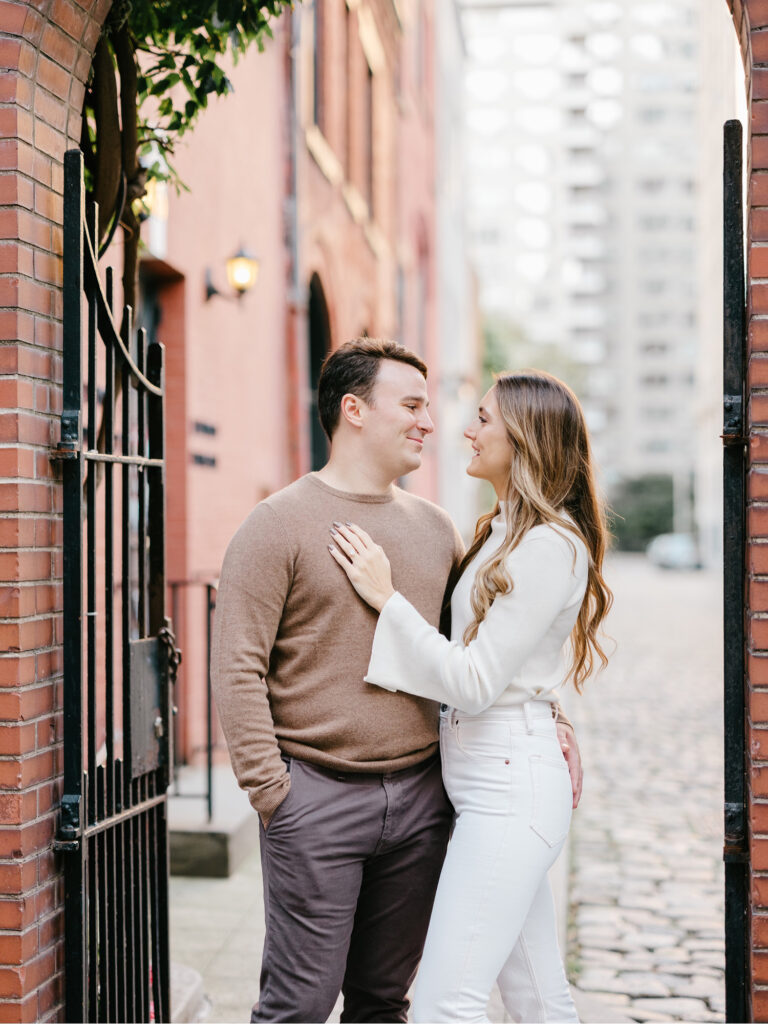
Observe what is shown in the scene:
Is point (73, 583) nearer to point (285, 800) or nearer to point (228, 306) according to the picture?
point (285, 800)

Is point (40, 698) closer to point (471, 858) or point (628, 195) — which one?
point (471, 858)

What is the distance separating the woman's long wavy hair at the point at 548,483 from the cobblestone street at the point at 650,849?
6.7 inches

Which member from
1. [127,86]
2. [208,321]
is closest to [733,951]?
[127,86]

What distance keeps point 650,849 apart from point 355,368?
4716 mm

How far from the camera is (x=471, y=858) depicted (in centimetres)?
275

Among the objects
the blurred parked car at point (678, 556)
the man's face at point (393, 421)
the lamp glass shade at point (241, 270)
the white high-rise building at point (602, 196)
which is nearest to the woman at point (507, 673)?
the man's face at point (393, 421)

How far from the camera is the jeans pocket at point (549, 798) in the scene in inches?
109

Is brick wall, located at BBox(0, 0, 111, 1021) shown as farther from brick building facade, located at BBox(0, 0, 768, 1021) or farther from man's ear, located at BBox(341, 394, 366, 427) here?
man's ear, located at BBox(341, 394, 366, 427)

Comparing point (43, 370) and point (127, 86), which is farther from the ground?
point (127, 86)

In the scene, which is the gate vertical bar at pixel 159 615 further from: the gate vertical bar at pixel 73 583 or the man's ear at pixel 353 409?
the man's ear at pixel 353 409

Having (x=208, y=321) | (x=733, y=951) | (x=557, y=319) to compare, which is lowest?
(x=733, y=951)

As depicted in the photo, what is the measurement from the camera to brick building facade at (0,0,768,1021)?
9.10 feet

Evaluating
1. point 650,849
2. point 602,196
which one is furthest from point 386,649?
point 602,196

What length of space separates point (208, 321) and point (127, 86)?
4.26m
